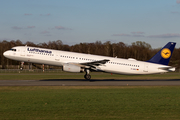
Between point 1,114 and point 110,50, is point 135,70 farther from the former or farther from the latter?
point 110,50

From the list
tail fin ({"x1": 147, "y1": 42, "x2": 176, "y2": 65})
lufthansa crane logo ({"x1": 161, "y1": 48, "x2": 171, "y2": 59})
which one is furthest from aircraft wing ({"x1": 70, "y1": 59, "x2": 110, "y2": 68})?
lufthansa crane logo ({"x1": 161, "y1": 48, "x2": 171, "y2": 59})

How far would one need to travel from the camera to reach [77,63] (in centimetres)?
3466

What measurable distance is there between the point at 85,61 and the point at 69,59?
272 cm

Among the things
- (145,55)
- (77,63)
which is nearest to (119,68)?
(77,63)

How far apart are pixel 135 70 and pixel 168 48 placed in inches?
272

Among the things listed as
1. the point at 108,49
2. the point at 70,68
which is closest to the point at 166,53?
the point at 70,68

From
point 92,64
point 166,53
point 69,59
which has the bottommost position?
point 92,64

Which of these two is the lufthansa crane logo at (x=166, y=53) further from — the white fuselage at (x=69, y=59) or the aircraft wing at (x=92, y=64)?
the aircraft wing at (x=92, y=64)

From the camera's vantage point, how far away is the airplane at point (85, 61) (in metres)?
33.7

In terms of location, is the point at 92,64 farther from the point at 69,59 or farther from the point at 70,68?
the point at 70,68

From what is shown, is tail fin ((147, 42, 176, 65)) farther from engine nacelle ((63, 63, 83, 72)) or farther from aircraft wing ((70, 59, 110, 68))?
engine nacelle ((63, 63, 83, 72))

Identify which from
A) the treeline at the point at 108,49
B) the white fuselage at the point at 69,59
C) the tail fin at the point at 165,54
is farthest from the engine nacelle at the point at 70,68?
→ the treeline at the point at 108,49

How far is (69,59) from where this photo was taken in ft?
114

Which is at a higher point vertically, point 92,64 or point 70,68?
point 92,64
